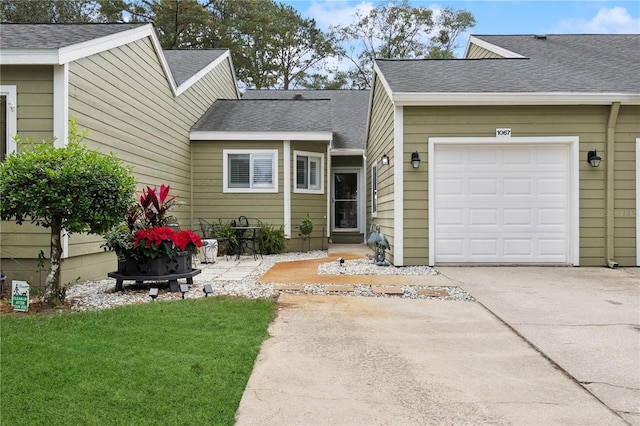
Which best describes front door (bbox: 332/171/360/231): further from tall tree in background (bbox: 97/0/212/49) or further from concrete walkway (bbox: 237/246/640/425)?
tall tree in background (bbox: 97/0/212/49)

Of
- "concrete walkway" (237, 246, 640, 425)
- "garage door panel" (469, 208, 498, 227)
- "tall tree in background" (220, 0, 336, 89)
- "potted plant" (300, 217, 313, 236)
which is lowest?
"concrete walkway" (237, 246, 640, 425)

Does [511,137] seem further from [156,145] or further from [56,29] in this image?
[56,29]

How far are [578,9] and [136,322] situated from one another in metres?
15.8

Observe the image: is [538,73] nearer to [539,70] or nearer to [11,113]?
[539,70]

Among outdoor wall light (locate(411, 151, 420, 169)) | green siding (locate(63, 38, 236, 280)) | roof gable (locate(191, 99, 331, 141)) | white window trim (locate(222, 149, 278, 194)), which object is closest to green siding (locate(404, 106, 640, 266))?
outdoor wall light (locate(411, 151, 420, 169))

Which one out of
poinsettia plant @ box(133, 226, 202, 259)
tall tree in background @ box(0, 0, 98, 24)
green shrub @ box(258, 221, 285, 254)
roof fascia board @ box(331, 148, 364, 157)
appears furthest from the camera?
tall tree in background @ box(0, 0, 98, 24)

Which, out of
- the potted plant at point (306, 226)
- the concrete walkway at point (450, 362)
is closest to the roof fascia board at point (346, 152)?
the potted plant at point (306, 226)

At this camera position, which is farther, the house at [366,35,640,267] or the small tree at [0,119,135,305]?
the house at [366,35,640,267]

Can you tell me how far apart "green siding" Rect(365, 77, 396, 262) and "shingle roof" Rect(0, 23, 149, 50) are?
4.51 meters

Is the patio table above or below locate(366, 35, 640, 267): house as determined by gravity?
below

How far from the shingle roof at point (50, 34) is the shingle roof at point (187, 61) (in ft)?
10.1

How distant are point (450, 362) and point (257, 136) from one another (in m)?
7.91

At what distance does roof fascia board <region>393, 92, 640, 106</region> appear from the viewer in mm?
7074

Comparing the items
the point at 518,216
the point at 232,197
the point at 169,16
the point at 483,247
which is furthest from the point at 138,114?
the point at 169,16
